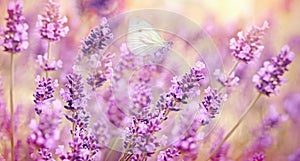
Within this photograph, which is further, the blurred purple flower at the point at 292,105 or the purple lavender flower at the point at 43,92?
the blurred purple flower at the point at 292,105

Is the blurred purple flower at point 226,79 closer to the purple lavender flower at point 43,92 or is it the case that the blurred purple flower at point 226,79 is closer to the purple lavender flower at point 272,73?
the purple lavender flower at point 272,73

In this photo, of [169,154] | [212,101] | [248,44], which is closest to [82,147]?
[169,154]

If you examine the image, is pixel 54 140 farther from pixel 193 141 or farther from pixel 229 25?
pixel 229 25

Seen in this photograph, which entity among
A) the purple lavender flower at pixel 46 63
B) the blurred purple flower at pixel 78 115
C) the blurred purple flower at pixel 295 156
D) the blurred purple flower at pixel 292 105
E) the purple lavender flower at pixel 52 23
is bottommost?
the blurred purple flower at pixel 78 115

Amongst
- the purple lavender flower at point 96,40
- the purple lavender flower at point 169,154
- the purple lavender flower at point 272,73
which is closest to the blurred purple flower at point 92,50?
the purple lavender flower at point 96,40

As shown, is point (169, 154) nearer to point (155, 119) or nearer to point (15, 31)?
point (155, 119)

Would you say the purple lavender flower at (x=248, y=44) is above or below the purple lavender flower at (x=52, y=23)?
above

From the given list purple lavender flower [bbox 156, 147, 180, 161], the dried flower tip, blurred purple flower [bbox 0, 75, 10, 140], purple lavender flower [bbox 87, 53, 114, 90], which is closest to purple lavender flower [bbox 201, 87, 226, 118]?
purple lavender flower [bbox 156, 147, 180, 161]
